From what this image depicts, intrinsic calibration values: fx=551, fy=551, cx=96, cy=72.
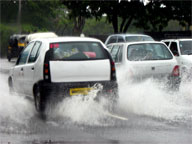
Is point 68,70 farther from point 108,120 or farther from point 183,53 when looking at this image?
point 183,53

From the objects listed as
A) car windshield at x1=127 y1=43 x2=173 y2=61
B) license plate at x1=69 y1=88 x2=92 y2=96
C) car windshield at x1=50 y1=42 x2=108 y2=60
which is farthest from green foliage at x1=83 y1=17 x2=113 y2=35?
license plate at x1=69 y1=88 x2=92 y2=96

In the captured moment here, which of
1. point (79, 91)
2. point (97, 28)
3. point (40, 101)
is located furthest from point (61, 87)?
point (97, 28)

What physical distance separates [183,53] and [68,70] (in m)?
8.28

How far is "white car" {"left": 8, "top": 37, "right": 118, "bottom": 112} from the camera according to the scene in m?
10.5

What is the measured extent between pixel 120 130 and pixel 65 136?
1035 mm

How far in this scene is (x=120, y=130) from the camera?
902 cm

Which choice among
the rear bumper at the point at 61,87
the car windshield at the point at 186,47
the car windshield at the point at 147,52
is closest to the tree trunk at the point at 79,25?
the car windshield at the point at 186,47

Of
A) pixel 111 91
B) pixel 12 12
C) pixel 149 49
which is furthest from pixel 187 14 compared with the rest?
pixel 111 91

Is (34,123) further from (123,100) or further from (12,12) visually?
(12,12)

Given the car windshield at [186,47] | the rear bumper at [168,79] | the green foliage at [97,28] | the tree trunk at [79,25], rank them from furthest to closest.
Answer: the green foliage at [97,28], the tree trunk at [79,25], the car windshield at [186,47], the rear bumper at [168,79]

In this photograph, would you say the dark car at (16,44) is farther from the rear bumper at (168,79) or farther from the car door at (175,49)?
the rear bumper at (168,79)

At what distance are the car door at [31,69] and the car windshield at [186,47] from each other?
7.64 meters

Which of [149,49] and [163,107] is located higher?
[149,49]

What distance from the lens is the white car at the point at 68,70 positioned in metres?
10.5
